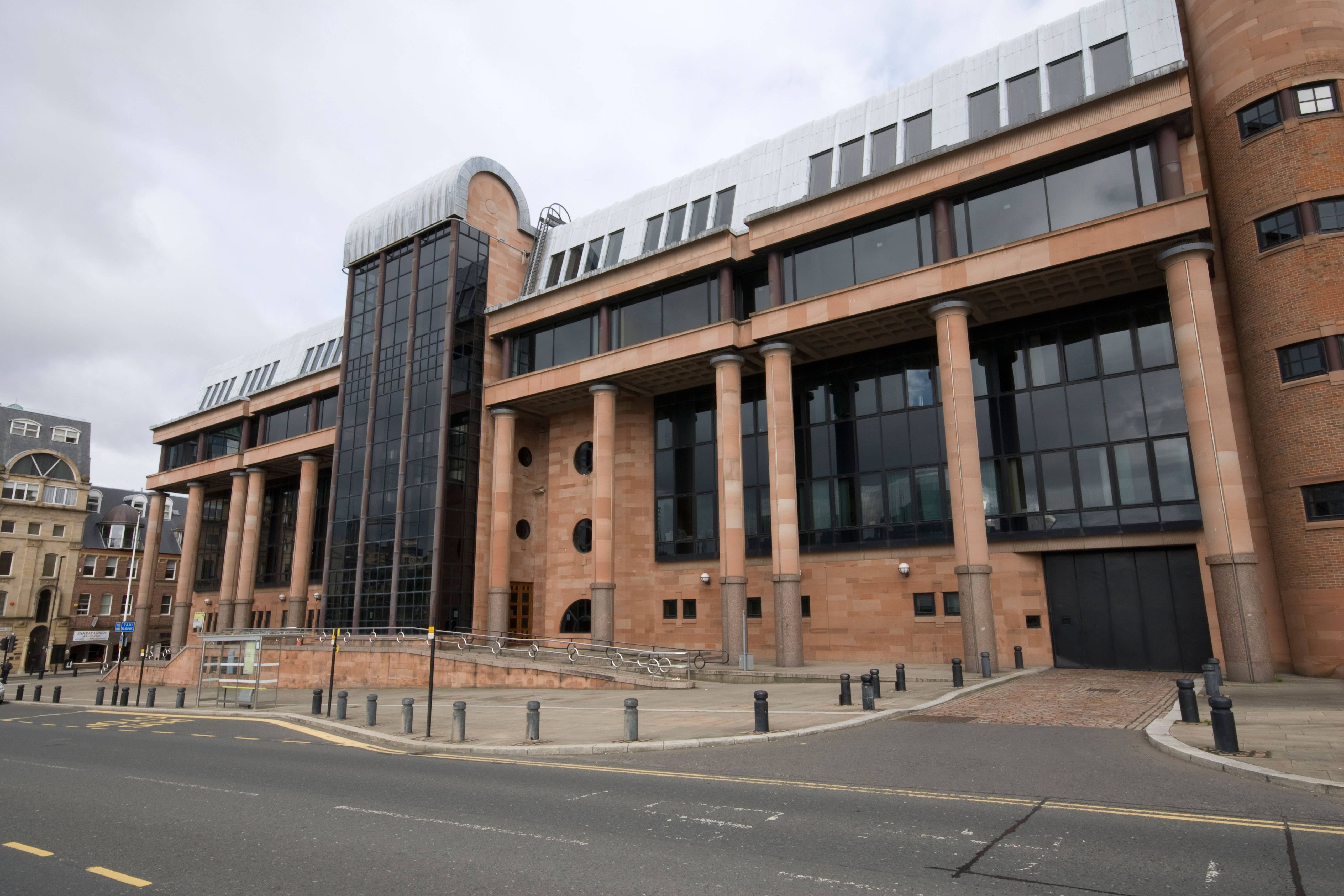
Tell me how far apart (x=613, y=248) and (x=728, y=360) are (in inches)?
406

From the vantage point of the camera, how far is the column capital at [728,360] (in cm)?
3131

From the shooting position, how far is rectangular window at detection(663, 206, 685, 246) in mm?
35062

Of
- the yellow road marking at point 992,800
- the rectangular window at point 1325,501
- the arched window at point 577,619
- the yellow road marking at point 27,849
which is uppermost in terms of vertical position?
the rectangular window at point 1325,501

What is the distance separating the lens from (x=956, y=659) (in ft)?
68.0

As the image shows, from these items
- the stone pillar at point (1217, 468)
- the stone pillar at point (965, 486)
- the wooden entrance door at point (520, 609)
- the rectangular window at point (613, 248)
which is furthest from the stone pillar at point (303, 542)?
the stone pillar at point (1217, 468)

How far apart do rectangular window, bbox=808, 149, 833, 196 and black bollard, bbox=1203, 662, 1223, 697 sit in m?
21.9

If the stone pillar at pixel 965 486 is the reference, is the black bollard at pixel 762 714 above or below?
below

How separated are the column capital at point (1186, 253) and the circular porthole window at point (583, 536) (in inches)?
1014

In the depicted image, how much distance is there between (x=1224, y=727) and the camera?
1076 cm

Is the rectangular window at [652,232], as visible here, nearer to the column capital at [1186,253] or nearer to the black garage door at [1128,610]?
the column capital at [1186,253]

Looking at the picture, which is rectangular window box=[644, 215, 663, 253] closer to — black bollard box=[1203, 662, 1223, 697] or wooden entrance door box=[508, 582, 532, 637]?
wooden entrance door box=[508, 582, 532, 637]

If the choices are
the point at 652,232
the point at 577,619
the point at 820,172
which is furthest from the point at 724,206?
the point at 577,619

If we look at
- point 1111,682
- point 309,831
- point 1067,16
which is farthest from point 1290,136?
point 309,831

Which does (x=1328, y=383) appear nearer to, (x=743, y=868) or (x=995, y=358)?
(x=995, y=358)
